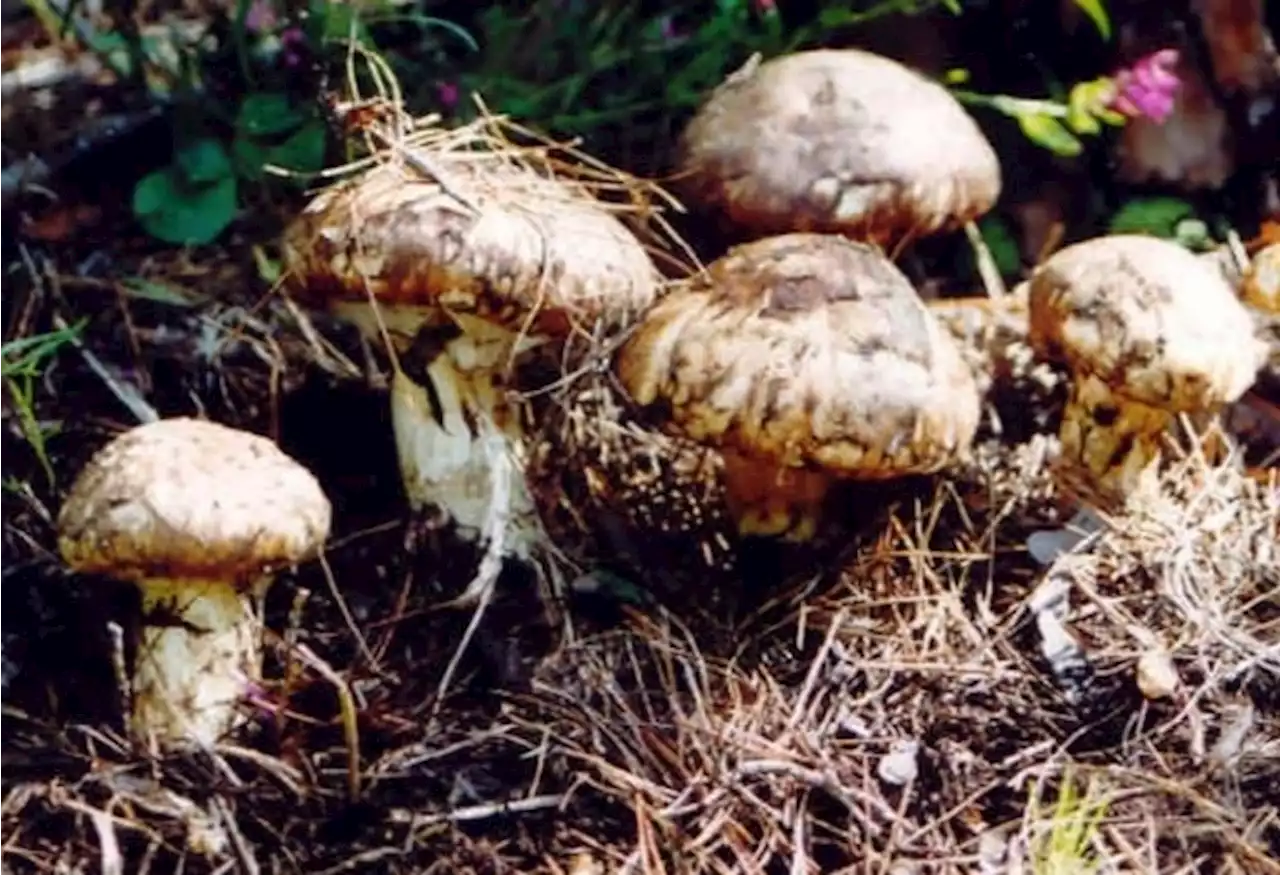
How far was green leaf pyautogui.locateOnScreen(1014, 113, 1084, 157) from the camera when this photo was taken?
10.8 feet

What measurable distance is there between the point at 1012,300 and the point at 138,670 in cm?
132

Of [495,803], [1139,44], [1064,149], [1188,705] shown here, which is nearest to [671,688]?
[495,803]

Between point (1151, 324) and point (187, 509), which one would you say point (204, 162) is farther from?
point (1151, 324)

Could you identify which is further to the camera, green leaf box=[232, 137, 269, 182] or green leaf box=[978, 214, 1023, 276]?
green leaf box=[978, 214, 1023, 276]

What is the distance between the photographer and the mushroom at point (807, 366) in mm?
2502

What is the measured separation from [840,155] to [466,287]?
0.57 metres

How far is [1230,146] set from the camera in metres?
3.53

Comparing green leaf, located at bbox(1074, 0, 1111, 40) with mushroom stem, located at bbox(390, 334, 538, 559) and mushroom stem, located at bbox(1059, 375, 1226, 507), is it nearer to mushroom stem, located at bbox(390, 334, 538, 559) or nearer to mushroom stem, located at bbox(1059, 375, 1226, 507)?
mushroom stem, located at bbox(1059, 375, 1226, 507)

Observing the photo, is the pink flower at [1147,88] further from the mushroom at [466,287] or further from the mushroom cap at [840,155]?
the mushroom at [466,287]

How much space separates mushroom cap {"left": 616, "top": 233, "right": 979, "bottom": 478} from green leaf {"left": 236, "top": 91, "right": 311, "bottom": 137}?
0.86m

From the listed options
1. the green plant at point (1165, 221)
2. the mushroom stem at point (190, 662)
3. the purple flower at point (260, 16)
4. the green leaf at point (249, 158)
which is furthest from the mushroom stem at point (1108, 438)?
the purple flower at point (260, 16)

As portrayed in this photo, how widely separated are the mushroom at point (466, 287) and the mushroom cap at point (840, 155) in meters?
0.19

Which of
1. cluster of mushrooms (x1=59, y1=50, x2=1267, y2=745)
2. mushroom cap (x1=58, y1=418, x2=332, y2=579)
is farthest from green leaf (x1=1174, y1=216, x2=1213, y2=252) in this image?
mushroom cap (x1=58, y1=418, x2=332, y2=579)

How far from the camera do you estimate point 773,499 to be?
276 cm
